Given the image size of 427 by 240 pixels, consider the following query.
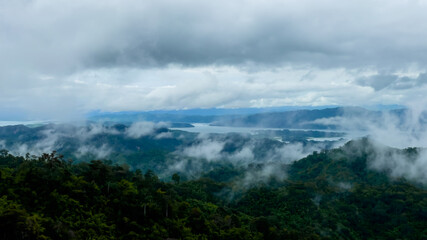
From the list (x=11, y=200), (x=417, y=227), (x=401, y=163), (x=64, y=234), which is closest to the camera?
(x=64, y=234)

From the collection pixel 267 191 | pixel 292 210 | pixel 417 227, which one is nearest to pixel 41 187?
pixel 292 210

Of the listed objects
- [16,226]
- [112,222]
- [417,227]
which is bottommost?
[417,227]

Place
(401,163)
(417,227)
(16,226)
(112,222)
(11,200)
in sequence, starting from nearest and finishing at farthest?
→ (16,226) < (11,200) < (112,222) < (417,227) < (401,163)

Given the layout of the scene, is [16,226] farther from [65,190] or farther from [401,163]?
[401,163]

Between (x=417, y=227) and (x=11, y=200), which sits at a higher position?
(x=11, y=200)

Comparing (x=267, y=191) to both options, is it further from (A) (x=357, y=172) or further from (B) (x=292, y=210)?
(A) (x=357, y=172)

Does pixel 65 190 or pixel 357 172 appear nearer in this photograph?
pixel 65 190

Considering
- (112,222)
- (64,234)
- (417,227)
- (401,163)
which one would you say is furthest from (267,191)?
(401,163)
